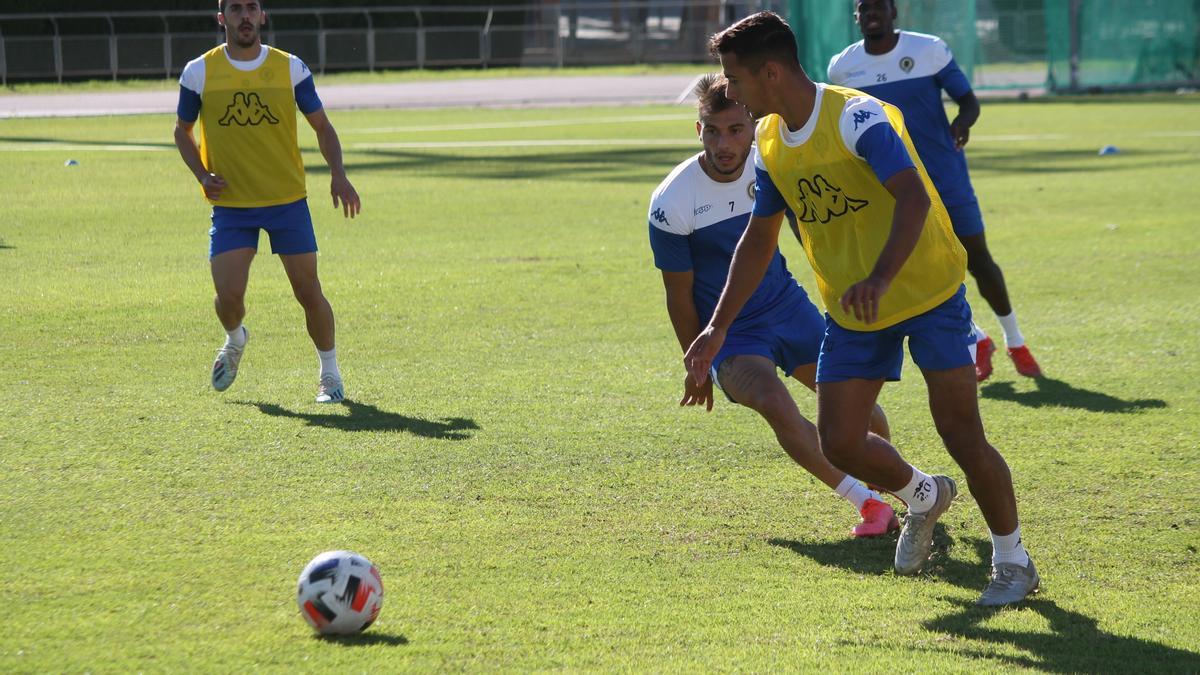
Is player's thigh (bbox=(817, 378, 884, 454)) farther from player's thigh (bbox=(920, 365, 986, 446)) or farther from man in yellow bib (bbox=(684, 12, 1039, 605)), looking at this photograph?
player's thigh (bbox=(920, 365, 986, 446))

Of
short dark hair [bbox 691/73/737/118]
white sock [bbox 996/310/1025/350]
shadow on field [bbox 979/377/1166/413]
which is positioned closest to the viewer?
short dark hair [bbox 691/73/737/118]

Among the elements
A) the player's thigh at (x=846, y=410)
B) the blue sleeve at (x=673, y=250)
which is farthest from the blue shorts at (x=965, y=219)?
the player's thigh at (x=846, y=410)

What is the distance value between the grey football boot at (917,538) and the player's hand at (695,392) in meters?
0.85

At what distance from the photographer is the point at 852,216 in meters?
4.75

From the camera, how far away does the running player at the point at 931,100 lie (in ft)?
27.5

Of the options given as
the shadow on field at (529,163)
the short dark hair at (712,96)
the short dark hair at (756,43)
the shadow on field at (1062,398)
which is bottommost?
the shadow on field at (529,163)

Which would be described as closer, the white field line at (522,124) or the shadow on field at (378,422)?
the shadow on field at (378,422)

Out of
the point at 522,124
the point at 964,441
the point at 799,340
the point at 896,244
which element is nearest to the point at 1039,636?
the point at 964,441

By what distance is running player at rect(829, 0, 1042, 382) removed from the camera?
330 inches

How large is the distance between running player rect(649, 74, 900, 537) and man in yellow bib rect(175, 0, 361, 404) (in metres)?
2.96

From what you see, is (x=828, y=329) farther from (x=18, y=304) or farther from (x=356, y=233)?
(x=356, y=233)

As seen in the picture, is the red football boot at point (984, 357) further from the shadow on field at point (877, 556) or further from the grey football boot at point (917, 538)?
the grey football boot at point (917, 538)

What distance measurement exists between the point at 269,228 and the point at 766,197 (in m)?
4.06

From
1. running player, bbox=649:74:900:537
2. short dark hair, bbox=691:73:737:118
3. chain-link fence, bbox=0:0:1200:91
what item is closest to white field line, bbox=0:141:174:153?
chain-link fence, bbox=0:0:1200:91
